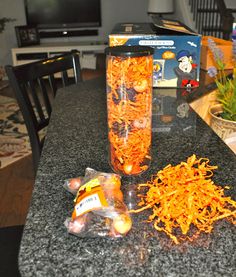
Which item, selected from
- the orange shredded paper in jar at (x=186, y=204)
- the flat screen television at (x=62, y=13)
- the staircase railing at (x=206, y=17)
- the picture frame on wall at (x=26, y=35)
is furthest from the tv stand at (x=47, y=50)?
the orange shredded paper in jar at (x=186, y=204)

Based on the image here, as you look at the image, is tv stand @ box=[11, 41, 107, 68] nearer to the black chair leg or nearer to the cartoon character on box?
the cartoon character on box

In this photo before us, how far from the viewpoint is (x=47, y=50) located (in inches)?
192

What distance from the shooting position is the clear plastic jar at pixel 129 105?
732mm

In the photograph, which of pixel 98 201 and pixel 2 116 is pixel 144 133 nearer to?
pixel 98 201

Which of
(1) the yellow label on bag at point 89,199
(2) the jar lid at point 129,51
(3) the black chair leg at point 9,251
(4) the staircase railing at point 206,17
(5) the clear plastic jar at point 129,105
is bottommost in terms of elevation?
(3) the black chair leg at point 9,251

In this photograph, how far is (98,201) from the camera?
0.60 meters

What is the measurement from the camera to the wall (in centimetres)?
515

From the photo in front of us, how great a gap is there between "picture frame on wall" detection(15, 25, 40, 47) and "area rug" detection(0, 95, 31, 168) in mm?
1266

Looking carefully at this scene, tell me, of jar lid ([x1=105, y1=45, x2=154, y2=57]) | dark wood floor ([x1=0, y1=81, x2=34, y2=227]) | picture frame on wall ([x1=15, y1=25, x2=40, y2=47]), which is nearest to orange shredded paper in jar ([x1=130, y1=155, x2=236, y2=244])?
jar lid ([x1=105, y1=45, x2=154, y2=57])

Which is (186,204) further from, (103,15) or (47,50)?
(103,15)

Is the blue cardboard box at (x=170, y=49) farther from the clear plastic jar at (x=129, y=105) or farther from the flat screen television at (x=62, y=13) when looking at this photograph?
the flat screen television at (x=62, y=13)

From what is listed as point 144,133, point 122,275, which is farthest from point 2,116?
point 122,275

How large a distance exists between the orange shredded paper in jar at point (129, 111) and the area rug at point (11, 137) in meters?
2.08

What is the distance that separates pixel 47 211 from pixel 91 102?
29.0 inches
